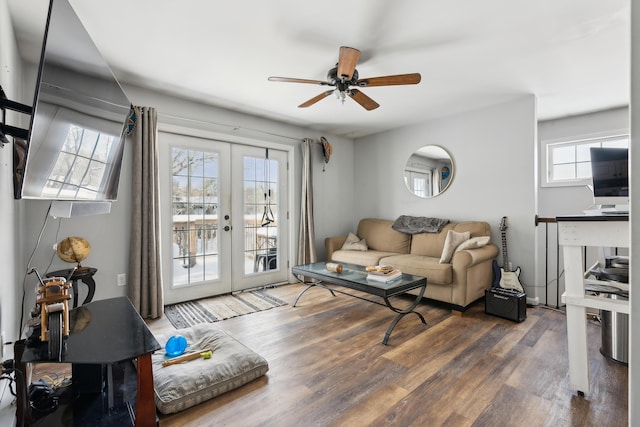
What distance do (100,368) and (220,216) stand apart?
7.80 feet

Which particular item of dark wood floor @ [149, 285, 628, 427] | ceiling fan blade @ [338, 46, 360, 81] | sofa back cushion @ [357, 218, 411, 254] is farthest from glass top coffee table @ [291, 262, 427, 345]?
ceiling fan blade @ [338, 46, 360, 81]

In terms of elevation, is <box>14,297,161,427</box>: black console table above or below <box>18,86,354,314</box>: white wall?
below

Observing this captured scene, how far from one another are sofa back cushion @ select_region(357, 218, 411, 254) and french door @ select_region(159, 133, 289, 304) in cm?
127

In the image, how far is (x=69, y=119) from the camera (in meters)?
1.33

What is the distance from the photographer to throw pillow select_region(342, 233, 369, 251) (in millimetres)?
4430

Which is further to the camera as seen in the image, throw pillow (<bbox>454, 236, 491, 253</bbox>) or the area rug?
throw pillow (<bbox>454, 236, 491, 253</bbox>)

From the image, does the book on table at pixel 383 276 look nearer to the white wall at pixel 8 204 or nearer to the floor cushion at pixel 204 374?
the floor cushion at pixel 204 374

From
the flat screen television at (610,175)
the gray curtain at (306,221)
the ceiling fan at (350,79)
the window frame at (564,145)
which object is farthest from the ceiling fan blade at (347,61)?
the window frame at (564,145)

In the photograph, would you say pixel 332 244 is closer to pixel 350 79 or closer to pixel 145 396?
pixel 350 79

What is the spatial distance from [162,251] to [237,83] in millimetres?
2031

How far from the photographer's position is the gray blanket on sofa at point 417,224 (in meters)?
4.06

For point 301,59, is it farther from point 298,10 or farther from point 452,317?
point 452,317

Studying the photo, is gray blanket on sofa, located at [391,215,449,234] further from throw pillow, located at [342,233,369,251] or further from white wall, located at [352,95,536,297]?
throw pillow, located at [342,233,369,251]

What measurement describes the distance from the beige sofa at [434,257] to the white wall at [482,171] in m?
0.28
